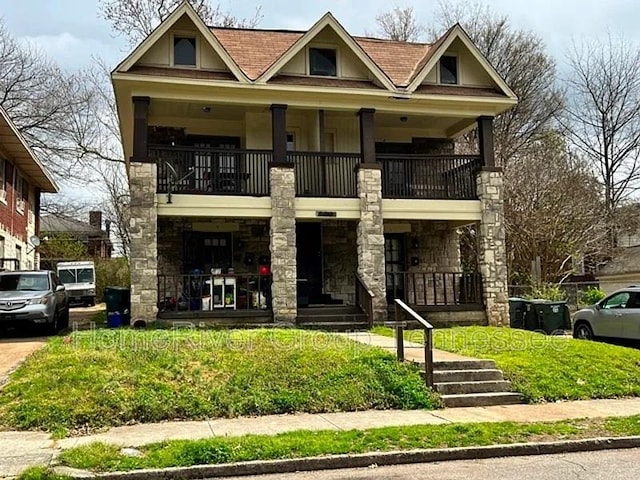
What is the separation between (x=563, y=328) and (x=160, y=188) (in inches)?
470

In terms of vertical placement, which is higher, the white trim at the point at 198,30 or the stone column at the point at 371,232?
the white trim at the point at 198,30

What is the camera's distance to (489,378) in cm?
1066

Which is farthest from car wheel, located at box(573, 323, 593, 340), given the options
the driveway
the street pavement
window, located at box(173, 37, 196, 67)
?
the driveway

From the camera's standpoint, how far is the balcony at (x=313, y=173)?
1745cm

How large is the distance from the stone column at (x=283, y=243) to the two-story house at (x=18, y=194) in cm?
830

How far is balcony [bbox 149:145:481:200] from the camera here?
17.5 m

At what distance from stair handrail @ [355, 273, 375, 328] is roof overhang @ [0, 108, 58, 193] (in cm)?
1110

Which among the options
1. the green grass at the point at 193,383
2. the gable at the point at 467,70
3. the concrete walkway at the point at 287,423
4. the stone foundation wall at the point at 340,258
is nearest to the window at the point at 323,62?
the gable at the point at 467,70

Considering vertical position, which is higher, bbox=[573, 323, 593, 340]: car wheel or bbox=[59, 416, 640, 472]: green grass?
bbox=[573, 323, 593, 340]: car wheel

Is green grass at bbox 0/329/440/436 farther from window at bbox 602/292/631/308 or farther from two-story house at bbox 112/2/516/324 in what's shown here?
window at bbox 602/292/631/308

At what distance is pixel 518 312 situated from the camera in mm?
20031

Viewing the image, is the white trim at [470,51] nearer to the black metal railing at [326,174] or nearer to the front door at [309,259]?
the black metal railing at [326,174]

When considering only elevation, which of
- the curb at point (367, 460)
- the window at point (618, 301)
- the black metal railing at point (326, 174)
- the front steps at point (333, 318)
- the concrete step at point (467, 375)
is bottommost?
the curb at point (367, 460)

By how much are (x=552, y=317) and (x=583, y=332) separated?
88.1 inches
